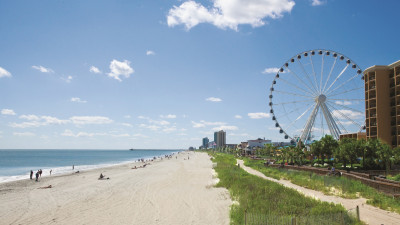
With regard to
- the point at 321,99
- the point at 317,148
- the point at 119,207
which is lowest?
the point at 119,207

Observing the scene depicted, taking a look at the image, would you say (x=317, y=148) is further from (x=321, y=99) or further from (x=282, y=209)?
(x=282, y=209)

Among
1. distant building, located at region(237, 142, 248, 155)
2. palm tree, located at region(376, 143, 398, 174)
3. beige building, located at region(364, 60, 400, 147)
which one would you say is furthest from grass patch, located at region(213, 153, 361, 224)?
distant building, located at region(237, 142, 248, 155)

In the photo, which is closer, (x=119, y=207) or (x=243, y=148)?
(x=119, y=207)

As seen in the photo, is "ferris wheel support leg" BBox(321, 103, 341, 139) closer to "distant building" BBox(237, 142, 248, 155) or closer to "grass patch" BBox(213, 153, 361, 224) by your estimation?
"grass patch" BBox(213, 153, 361, 224)

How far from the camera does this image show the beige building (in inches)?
1860

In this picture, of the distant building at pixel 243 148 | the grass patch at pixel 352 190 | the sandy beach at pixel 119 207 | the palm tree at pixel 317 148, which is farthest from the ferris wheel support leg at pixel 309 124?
the distant building at pixel 243 148

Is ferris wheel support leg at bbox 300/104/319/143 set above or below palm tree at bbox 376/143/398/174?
above

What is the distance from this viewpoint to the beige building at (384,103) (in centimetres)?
4725

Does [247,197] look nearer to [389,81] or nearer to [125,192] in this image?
[125,192]

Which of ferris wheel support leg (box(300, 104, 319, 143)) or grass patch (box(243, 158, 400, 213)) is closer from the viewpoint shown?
grass patch (box(243, 158, 400, 213))

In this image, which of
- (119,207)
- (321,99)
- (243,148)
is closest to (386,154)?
(321,99)

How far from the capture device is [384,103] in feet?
161

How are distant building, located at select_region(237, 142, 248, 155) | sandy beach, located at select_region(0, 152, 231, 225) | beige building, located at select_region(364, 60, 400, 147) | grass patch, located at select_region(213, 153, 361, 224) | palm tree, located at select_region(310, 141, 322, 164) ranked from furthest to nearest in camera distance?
1. distant building, located at select_region(237, 142, 248, 155)
2. beige building, located at select_region(364, 60, 400, 147)
3. palm tree, located at select_region(310, 141, 322, 164)
4. sandy beach, located at select_region(0, 152, 231, 225)
5. grass patch, located at select_region(213, 153, 361, 224)

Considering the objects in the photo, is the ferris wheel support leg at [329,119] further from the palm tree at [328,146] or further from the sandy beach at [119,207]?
the sandy beach at [119,207]
